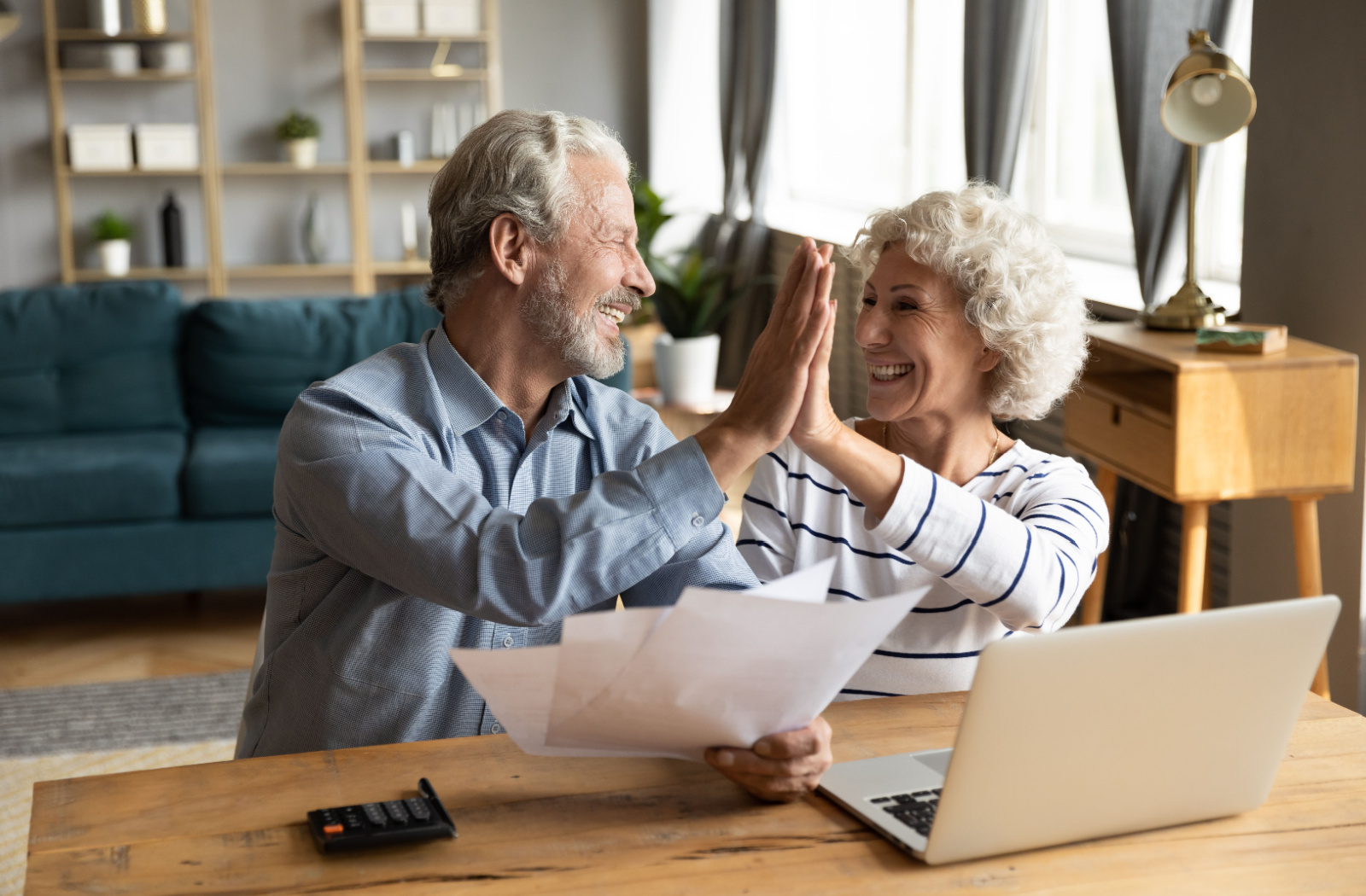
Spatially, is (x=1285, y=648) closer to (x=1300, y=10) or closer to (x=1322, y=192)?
(x=1322, y=192)

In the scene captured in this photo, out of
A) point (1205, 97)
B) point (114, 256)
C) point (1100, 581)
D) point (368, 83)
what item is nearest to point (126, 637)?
point (1100, 581)

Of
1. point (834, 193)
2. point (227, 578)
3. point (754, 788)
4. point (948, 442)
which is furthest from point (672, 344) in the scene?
point (754, 788)

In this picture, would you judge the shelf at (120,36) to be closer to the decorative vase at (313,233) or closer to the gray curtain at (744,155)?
the decorative vase at (313,233)

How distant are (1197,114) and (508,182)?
1774mm

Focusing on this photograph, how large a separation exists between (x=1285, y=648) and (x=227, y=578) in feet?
10.4

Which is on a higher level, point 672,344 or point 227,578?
point 672,344

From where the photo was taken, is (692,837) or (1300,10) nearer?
(692,837)

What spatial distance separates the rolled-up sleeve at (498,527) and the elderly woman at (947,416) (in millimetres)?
410

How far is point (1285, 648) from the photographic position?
952 millimetres

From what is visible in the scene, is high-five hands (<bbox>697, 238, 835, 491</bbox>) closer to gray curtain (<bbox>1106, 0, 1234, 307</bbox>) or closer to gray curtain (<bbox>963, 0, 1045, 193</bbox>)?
gray curtain (<bbox>1106, 0, 1234, 307</bbox>)

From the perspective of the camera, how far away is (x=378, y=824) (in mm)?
982

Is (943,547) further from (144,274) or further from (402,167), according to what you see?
(144,274)

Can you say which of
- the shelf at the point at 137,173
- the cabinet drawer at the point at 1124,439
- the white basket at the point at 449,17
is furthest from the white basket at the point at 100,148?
the cabinet drawer at the point at 1124,439

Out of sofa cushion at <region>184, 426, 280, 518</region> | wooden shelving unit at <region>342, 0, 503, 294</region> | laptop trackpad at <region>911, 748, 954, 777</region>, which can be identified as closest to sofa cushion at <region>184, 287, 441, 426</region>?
sofa cushion at <region>184, 426, 280, 518</region>
